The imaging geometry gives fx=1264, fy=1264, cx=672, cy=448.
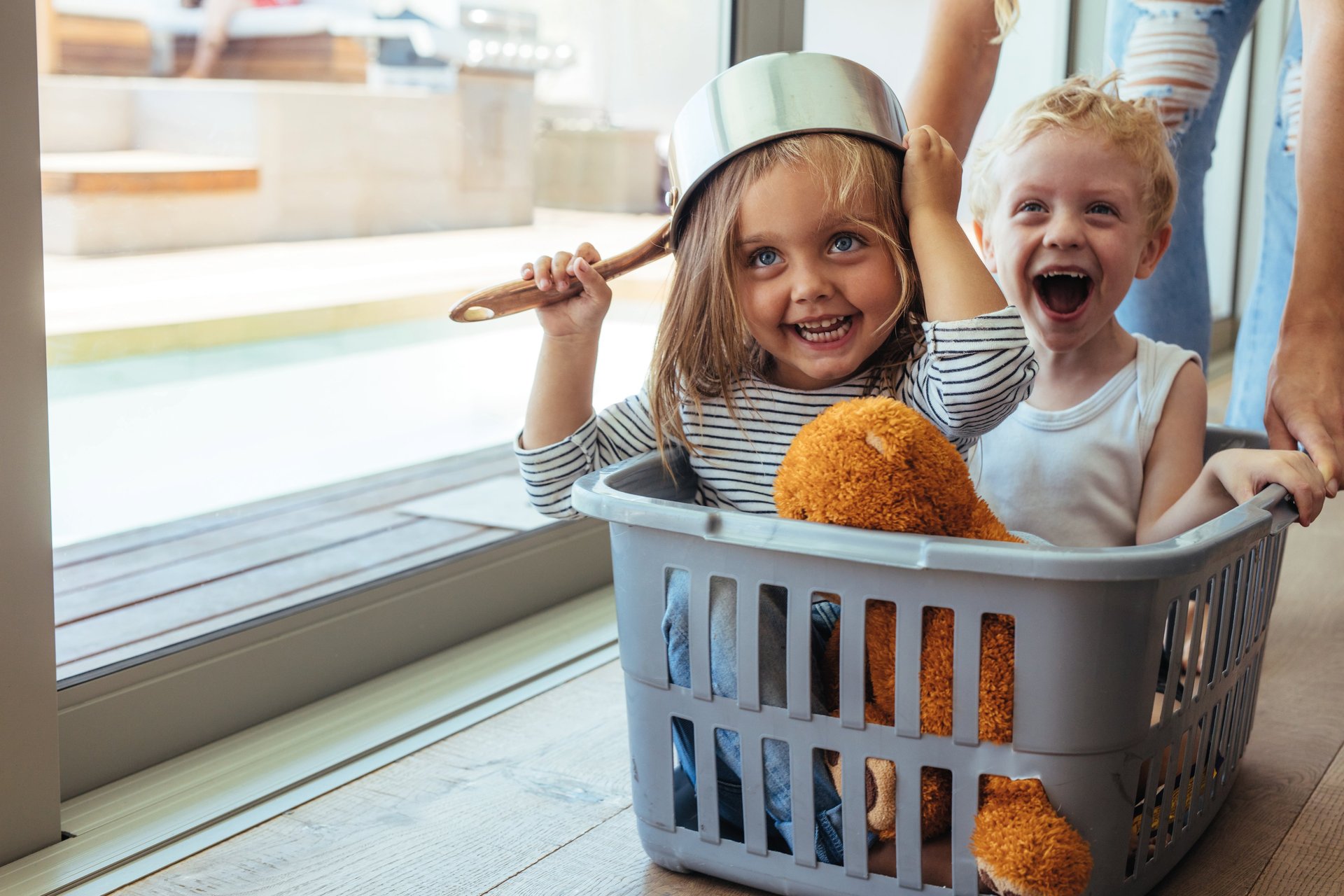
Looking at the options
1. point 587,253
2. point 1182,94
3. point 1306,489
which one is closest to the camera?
point 1306,489

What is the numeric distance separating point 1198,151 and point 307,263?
104 cm

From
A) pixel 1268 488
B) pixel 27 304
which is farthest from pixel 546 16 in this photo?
pixel 1268 488

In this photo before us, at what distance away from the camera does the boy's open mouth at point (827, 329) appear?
936 mm

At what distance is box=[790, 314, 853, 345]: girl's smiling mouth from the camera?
936 mm

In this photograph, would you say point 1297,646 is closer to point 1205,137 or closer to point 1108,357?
point 1108,357

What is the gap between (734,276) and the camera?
3.06 ft

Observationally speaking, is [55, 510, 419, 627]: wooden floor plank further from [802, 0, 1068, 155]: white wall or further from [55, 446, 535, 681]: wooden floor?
[802, 0, 1068, 155]: white wall

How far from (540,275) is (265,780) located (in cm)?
48

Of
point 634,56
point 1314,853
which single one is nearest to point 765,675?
point 1314,853

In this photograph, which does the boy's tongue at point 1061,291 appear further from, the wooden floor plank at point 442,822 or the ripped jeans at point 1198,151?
the wooden floor plank at point 442,822

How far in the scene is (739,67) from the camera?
0.90 m

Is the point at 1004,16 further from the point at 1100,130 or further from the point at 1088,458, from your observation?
the point at 1088,458

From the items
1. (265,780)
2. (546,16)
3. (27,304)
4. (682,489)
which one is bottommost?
(265,780)

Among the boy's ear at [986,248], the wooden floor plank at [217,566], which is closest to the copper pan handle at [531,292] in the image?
the boy's ear at [986,248]
